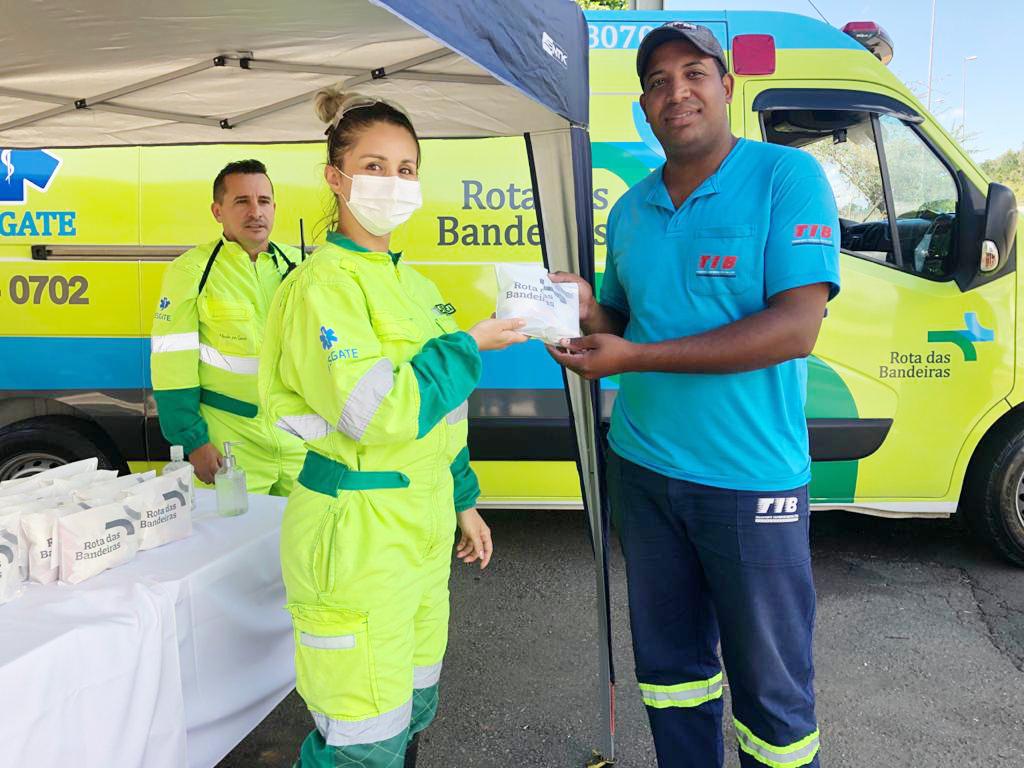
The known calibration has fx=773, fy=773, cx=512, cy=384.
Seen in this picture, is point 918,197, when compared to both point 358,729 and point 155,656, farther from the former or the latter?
point 155,656

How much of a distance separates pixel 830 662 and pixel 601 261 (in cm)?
207

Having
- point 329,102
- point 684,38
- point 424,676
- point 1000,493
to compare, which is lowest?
point 1000,493

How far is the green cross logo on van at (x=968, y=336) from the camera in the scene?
12.1 ft

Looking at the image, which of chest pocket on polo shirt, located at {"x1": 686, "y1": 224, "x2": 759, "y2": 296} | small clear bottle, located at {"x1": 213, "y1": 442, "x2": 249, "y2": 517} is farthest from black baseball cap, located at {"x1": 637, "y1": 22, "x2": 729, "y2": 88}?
small clear bottle, located at {"x1": 213, "y1": 442, "x2": 249, "y2": 517}

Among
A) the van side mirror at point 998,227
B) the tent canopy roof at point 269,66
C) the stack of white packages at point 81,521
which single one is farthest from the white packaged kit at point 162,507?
the van side mirror at point 998,227

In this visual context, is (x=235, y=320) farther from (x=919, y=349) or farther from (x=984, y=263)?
(x=984, y=263)

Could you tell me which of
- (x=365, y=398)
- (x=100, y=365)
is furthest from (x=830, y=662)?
(x=100, y=365)

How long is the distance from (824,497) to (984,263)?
1.33 metres

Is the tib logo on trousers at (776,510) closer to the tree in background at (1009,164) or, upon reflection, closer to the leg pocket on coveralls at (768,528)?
the leg pocket on coveralls at (768,528)

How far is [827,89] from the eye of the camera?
12.2ft

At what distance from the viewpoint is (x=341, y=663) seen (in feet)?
5.34

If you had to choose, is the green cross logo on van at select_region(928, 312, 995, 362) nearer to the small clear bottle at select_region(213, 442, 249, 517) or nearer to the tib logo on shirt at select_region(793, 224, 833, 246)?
the tib logo on shirt at select_region(793, 224, 833, 246)

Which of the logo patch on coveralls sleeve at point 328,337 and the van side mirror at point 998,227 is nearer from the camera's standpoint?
the logo patch on coveralls sleeve at point 328,337

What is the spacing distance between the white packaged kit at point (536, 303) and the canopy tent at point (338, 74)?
0.98 ft
